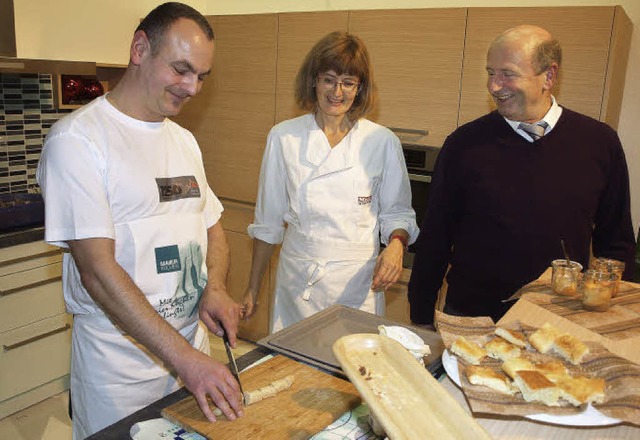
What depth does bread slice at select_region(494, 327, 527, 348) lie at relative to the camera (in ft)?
3.37

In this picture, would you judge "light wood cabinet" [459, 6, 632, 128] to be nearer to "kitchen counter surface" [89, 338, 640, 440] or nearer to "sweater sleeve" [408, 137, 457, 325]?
"sweater sleeve" [408, 137, 457, 325]

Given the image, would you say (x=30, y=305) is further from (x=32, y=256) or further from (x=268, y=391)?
(x=268, y=391)

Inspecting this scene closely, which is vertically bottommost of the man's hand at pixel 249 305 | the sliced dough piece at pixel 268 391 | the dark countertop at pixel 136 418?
the man's hand at pixel 249 305

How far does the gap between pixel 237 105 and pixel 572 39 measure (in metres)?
1.78

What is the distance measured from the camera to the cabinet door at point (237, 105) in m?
3.14

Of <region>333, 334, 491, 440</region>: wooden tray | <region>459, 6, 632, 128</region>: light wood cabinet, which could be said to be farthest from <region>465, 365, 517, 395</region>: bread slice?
<region>459, 6, 632, 128</region>: light wood cabinet

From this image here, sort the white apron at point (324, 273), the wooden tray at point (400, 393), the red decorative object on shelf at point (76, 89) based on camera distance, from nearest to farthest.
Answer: the wooden tray at point (400, 393)
the white apron at point (324, 273)
the red decorative object on shelf at point (76, 89)

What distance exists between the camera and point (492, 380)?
2.93 feet

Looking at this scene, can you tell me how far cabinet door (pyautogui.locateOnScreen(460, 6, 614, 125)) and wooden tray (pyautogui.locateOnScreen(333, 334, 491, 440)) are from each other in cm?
184

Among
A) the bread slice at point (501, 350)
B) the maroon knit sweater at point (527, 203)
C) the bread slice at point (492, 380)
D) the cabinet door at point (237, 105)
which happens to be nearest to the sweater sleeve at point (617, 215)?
the maroon knit sweater at point (527, 203)

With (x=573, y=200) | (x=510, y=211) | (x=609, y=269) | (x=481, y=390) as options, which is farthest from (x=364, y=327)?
(x=573, y=200)

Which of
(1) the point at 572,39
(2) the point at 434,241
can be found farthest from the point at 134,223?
(1) the point at 572,39

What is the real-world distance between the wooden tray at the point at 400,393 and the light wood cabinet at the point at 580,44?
1.84 m

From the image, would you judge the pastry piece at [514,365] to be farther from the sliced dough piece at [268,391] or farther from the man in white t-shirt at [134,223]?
the man in white t-shirt at [134,223]
